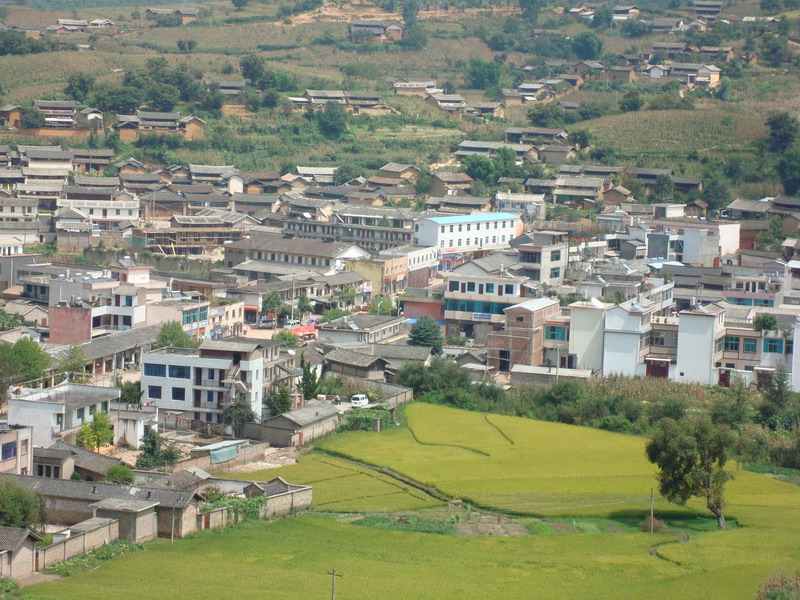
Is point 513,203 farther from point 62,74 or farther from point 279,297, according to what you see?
point 62,74

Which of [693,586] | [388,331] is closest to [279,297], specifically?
[388,331]

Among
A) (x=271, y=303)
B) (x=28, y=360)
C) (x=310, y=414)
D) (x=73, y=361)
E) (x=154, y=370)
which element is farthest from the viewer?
(x=271, y=303)

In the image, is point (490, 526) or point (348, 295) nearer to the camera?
point (490, 526)

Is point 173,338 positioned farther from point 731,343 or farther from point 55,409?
point 731,343

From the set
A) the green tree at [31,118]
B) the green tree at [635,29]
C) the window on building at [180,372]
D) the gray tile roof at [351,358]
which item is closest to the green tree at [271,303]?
the gray tile roof at [351,358]

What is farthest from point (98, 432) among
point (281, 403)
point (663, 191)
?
point (663, 191)

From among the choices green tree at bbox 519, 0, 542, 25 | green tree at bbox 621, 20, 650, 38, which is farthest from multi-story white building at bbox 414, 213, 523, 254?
green tree at bbox 519, 0, 542, 25
